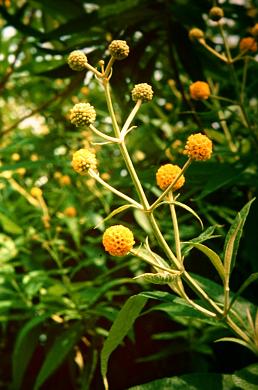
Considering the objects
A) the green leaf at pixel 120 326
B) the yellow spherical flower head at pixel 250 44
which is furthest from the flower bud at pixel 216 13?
the green leaf at pixel 120 326

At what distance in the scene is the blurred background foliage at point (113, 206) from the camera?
1436 mm

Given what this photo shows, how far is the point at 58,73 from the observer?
59.2 inches

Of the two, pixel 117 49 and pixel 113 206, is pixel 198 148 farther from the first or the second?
pixel 113 206

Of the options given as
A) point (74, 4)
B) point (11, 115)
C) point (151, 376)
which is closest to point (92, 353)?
point (151, 376)

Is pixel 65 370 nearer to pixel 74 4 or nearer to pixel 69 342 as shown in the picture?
pixel 69 342

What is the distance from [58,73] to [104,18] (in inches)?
9.5

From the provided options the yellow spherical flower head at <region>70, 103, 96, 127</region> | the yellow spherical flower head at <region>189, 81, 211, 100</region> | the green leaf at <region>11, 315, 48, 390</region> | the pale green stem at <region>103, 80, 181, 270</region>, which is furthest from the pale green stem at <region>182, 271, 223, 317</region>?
the green leaf at <region>11, 315, 48, 390</region>

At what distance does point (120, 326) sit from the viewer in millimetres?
760

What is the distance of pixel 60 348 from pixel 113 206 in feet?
2.04

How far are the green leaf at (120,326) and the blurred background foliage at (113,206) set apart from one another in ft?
1.60

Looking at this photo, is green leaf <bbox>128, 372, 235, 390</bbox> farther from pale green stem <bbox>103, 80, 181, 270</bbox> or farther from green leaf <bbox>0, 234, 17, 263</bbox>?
green leaf <bbox>0, 234, 17, 263</bbox>

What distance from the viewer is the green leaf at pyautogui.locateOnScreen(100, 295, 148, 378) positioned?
75 centimetres

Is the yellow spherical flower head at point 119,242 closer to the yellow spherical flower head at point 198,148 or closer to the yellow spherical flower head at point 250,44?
the yellow spherical flower head at point 198,148

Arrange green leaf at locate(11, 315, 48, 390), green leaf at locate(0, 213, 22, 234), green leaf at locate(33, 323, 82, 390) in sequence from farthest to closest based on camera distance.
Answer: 1. green leaf at locate(0, 213, 22, 234)
2. green leaf at locate(11, 315, 48, 390)
3. green leaf at locate(33, 323, 82, 390)
